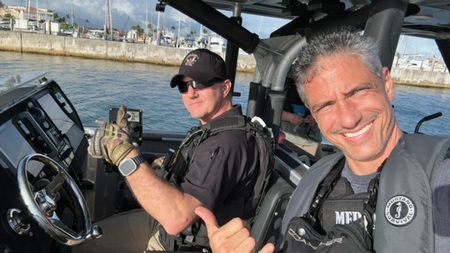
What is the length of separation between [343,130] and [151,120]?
1090 centimetres

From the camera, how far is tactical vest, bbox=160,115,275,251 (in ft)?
6.93

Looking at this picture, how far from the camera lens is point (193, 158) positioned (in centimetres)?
207

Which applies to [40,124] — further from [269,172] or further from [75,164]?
[269,172]

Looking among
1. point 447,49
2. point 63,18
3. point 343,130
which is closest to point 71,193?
point 343,130

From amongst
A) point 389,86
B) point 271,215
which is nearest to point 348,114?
point 389,86

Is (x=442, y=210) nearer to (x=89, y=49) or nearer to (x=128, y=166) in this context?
(x=128, y=166)

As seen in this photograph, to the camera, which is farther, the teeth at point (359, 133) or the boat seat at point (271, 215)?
the boat seat at point (271, 215)

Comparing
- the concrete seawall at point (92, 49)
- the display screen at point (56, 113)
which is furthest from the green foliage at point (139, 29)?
the display screen at point (56, 113)

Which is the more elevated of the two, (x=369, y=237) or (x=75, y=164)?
(x=369, y=237)

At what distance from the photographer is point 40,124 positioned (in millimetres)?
2613

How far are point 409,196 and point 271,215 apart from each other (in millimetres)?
1083

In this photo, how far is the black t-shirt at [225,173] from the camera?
1.92 metres

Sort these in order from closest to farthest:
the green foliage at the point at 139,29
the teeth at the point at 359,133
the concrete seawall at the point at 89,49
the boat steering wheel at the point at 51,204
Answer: the teeth at the point at 359,133 → the boat steering wheel at the point at 51,204 → the concrete seawall at the point at 89,49 → the green foliage at the point at 139,29

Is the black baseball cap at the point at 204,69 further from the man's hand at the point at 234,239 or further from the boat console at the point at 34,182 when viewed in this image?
the man's hand at the point at 234,239
